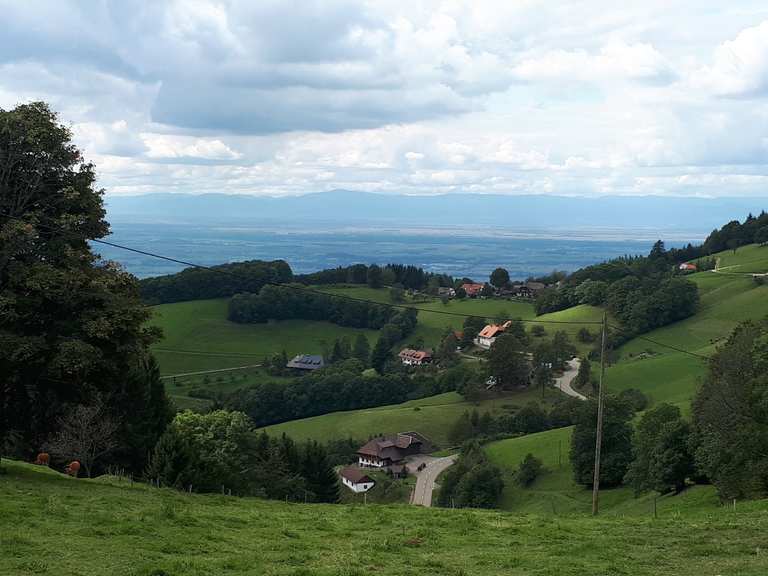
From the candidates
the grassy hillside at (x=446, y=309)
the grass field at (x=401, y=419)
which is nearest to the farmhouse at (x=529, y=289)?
the grassy hillside at (x=446, y=309)

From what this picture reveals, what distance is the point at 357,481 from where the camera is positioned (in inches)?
2739

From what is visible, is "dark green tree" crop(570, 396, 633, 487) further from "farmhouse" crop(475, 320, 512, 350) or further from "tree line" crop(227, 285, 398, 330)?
"tree line" crop(227, 285, 398, 330)

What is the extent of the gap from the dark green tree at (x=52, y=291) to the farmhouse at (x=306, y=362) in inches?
4000

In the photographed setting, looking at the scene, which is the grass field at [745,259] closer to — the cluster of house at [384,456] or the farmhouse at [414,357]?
the farmhouse at [414,357]

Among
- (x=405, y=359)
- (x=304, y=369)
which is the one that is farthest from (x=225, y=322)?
(x=405, y=359)

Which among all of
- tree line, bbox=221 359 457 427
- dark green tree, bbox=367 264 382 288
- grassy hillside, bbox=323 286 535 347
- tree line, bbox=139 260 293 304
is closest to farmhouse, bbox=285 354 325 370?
tree line, bbox=221 359 457 427

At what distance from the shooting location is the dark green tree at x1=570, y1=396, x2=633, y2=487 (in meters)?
52.2

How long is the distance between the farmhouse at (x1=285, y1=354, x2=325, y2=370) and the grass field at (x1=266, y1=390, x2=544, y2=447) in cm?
2238

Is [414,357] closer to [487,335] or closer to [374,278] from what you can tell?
[487,335]

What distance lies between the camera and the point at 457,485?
58938 mm

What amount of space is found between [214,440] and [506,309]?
11734 cm

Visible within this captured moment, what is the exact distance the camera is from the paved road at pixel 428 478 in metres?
63.1

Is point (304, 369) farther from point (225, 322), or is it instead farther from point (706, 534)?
point (706, 534)

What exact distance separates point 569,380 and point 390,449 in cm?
3587
